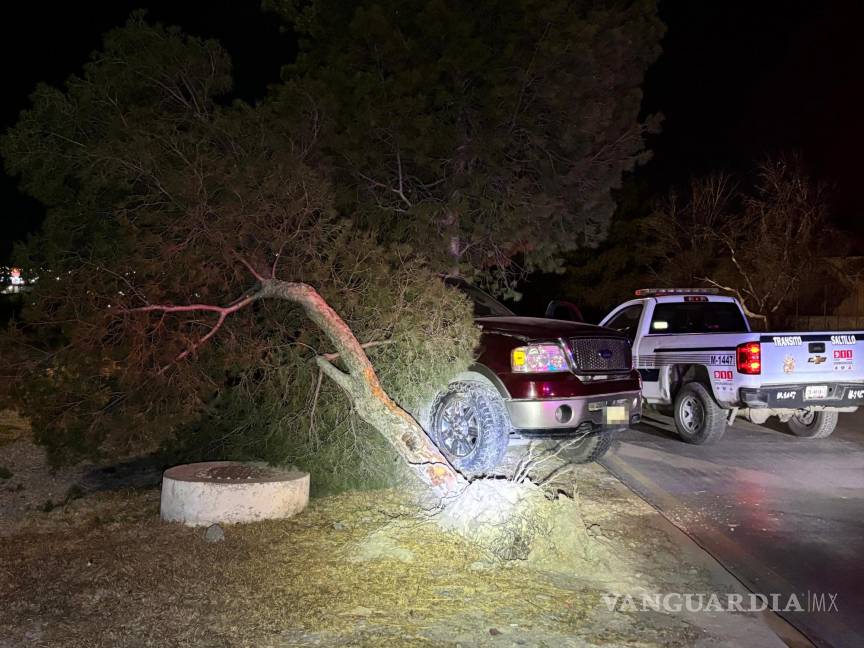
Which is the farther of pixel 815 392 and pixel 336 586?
pixel 815 392

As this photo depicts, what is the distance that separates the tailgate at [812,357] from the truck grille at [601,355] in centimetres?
219

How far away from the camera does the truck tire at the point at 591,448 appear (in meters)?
8.98

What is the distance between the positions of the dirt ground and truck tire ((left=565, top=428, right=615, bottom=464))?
210cm

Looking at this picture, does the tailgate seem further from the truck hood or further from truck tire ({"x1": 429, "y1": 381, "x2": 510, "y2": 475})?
truck tire ({"x1": 429, "y1": 381, "x2": 510, "y2": 475})

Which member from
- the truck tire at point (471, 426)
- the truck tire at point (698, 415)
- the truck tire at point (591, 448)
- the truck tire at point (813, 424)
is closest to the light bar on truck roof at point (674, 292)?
the truck tire at point (698, 415)

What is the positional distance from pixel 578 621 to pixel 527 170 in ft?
34.7

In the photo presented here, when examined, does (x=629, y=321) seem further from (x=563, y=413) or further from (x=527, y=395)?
(x=527, y=395)

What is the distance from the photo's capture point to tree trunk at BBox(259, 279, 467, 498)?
645 centimetres

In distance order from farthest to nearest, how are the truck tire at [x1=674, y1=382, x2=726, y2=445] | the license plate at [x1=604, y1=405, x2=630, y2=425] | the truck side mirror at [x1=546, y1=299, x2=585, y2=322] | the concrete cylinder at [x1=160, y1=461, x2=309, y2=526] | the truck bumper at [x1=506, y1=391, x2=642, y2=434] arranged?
the truck side mirror at [x1=546, y1=299, x2=585, y2=322], the truck tire at [x1=674, y1=382, x2=726, y2=445], the license plate at [x1=604, y1=405, x2=630, y2=425], the truck bumper at [x1=506, y1=391, x2=642, y2=434], the concrete cylinder at [x1=160, y1=461, x2=309, y2=526]

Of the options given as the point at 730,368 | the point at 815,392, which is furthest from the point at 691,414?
the point at 815,392

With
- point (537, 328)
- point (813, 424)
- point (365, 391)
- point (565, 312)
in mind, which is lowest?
point (813, 424)

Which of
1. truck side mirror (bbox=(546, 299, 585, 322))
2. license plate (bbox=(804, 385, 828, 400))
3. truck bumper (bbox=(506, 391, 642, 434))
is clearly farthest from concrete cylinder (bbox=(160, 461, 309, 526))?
license plate (bbox=(804, 385, 828, 400))

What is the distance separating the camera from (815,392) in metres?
10.0

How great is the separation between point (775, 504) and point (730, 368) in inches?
109
